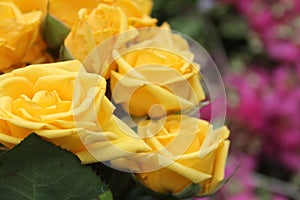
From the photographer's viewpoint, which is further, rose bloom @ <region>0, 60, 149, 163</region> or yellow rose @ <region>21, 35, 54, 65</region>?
yellow rose @ <region>21, 35, 54, 65</region>

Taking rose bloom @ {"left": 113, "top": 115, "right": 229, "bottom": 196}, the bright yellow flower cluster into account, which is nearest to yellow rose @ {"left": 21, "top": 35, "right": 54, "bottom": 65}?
the bright yellow flower cluster

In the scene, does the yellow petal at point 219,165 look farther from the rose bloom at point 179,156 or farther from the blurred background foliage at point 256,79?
the blurred background foliage at point 256,79

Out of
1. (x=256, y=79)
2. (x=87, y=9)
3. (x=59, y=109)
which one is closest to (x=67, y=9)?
(x=87, y=9)

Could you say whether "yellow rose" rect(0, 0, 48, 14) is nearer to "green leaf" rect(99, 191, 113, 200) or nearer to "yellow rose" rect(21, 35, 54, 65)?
"yellow rose" rect(21, 35, 54, 65)

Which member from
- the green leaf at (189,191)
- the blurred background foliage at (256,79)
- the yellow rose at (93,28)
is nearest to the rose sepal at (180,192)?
the green leaf at (189,191)

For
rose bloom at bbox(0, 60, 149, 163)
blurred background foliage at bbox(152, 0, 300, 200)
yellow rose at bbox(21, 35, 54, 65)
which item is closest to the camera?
rose bloom at bbox(0, 60, 149, 163)

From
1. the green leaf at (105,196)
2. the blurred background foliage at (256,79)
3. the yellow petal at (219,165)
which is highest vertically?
the green leaf at (105,196)

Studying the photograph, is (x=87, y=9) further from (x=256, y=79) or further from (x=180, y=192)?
(x=256, y=79)
